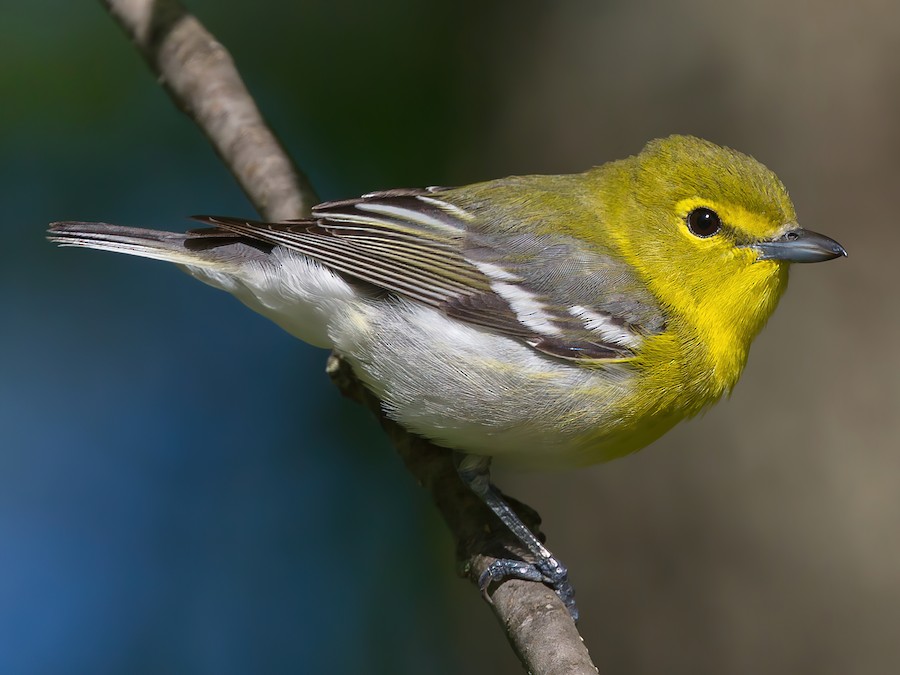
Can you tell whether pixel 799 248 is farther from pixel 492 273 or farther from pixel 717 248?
pixel 492 273

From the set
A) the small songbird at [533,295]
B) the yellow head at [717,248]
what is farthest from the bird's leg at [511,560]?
the yellow head at [717,248]

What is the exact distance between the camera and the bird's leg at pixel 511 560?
2908 millimetres

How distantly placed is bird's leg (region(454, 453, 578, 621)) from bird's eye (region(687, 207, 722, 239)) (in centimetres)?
112

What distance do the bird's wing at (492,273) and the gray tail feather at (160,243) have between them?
0.05 metres

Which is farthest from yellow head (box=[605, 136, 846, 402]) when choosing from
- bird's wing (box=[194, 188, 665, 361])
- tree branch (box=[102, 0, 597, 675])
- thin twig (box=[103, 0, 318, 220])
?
thin twig (box=[103, 0, 318, 220])

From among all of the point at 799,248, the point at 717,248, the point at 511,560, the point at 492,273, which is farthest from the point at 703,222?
the point at 511,560

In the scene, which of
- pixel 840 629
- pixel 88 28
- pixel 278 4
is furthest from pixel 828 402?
pixel 88 28

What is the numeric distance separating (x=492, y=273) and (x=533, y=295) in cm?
17

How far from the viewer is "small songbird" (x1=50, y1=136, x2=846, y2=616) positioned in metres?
3.12

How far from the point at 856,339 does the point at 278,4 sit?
14.8ft

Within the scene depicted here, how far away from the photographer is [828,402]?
4809 millimetres

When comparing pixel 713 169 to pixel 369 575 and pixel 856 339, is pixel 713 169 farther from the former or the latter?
pixel 369 575

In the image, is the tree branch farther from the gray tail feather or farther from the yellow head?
the yellow head

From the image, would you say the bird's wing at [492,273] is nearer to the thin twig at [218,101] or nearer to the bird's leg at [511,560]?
the thin twig at [218,101]
